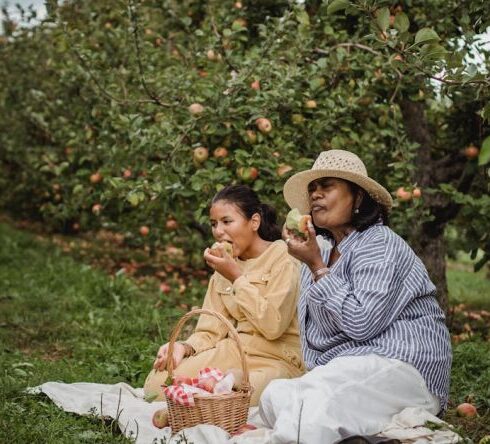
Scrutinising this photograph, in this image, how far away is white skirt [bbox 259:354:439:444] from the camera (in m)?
2.86

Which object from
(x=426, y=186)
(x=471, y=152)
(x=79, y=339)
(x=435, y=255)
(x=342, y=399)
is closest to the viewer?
(x=342, y=399)

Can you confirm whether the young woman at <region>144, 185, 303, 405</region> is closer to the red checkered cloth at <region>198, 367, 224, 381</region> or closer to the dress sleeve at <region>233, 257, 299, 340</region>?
the dress sleeve at <region>233, 257, 299, 340</region>

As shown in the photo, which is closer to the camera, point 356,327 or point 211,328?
point 356,327

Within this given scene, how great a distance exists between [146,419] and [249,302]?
707 millimetres

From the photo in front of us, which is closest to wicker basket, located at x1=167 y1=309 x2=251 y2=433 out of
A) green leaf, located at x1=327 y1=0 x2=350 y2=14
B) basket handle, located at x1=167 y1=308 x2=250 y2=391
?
basket handle, located at x1=167 y1=308 x2=250 y2=391

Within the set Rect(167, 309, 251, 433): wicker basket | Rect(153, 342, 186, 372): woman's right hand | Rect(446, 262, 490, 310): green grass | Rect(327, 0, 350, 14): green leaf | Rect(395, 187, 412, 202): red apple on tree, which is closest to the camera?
Rect(327, 0, 350, 14): green leaf

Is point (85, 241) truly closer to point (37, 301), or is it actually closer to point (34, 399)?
point (37, 301)

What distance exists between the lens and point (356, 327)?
10.2 feet

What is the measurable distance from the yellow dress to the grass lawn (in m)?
0.61

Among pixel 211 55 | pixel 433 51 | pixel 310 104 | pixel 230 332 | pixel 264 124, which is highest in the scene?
pixel 211 55

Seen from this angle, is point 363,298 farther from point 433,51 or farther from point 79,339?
point 79,339

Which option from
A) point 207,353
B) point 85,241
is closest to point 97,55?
point 207,353

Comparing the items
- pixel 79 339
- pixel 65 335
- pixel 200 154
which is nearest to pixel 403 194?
pixel 200 154

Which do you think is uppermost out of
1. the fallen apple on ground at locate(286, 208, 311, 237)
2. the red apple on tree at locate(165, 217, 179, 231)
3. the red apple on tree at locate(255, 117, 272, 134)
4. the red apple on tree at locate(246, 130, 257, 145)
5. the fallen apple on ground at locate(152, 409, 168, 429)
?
the red apple on tree at locate(255, 117, 272, 134)
